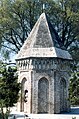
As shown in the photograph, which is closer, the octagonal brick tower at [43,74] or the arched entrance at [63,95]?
the octagonal brick tower at [43,74]

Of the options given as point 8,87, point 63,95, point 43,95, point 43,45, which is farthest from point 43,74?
point 8,87

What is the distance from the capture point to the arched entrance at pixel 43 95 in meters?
29.5

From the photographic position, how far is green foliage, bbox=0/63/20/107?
25.8m

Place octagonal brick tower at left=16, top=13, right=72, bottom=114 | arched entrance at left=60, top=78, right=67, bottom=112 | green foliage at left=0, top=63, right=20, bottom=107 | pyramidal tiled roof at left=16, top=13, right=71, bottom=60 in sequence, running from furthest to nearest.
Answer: arched entrance at left=60, top=78, right=67, bottom=112 → pyramidal tiled roof at left=16, top=13, right=71, bottom=60 → octagonal brick tower at left=16, top=13, right=72, bottom=114 → green foliage at left=0, top=63, right=20, bottom=107

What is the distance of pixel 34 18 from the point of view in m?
40.4

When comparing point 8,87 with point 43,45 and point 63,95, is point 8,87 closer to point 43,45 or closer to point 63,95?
point 43,45

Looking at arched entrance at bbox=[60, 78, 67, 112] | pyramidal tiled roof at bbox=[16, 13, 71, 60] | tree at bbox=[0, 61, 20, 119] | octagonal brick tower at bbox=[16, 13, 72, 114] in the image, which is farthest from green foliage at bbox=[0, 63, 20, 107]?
arched entrance at bbox=[60, 78, 67, 112]

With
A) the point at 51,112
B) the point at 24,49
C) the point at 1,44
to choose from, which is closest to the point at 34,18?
the point at 1,44

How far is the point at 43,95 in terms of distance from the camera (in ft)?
96.6

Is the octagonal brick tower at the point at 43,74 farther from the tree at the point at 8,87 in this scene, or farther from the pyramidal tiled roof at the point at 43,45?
the tree at the point at 8,87

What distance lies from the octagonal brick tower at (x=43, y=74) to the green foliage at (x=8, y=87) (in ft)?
9.29

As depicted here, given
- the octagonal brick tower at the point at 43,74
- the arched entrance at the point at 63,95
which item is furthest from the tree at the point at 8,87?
the arched entrance at the point at 63,95

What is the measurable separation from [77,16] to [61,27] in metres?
3.65

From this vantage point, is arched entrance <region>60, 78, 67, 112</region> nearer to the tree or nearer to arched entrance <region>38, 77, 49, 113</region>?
arched entrance <region>38, 77, 49, 113</region>
